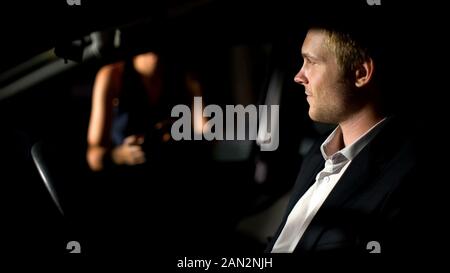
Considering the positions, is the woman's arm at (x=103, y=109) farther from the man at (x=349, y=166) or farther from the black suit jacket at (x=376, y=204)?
the black suit jacket at (x=376, y=204)

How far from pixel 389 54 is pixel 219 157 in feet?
4.82

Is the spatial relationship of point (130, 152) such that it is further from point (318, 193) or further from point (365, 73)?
point (365, 73)

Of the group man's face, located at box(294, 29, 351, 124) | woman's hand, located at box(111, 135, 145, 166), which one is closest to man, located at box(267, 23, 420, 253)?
man's face, located at box(294, 29, 351, 124)

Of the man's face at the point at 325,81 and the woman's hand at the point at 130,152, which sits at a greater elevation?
the woman's hand at the point at 130,152

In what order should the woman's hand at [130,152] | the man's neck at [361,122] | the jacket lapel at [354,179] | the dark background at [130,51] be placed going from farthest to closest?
the woman's hand at [130,152] < the man's neck at [361,122] < the jacket lapel at [354,179] < the dark background at [130,51]

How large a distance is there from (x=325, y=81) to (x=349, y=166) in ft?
0.93

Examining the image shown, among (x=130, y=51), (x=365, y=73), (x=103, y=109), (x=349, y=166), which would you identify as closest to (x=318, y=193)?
(x=349, y=166)

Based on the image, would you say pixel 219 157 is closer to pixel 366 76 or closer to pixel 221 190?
pixel 221 190

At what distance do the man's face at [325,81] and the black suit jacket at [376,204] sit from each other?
16cm

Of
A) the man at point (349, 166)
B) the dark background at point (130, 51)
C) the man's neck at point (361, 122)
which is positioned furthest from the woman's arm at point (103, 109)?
the man's neck at point (361, 122)

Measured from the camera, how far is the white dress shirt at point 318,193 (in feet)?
4.35

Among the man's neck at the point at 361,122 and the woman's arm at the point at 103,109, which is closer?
the man's neck at the point at 361,122

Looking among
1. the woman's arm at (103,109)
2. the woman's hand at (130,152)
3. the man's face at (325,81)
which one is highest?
the woman's arm at (103,109)
